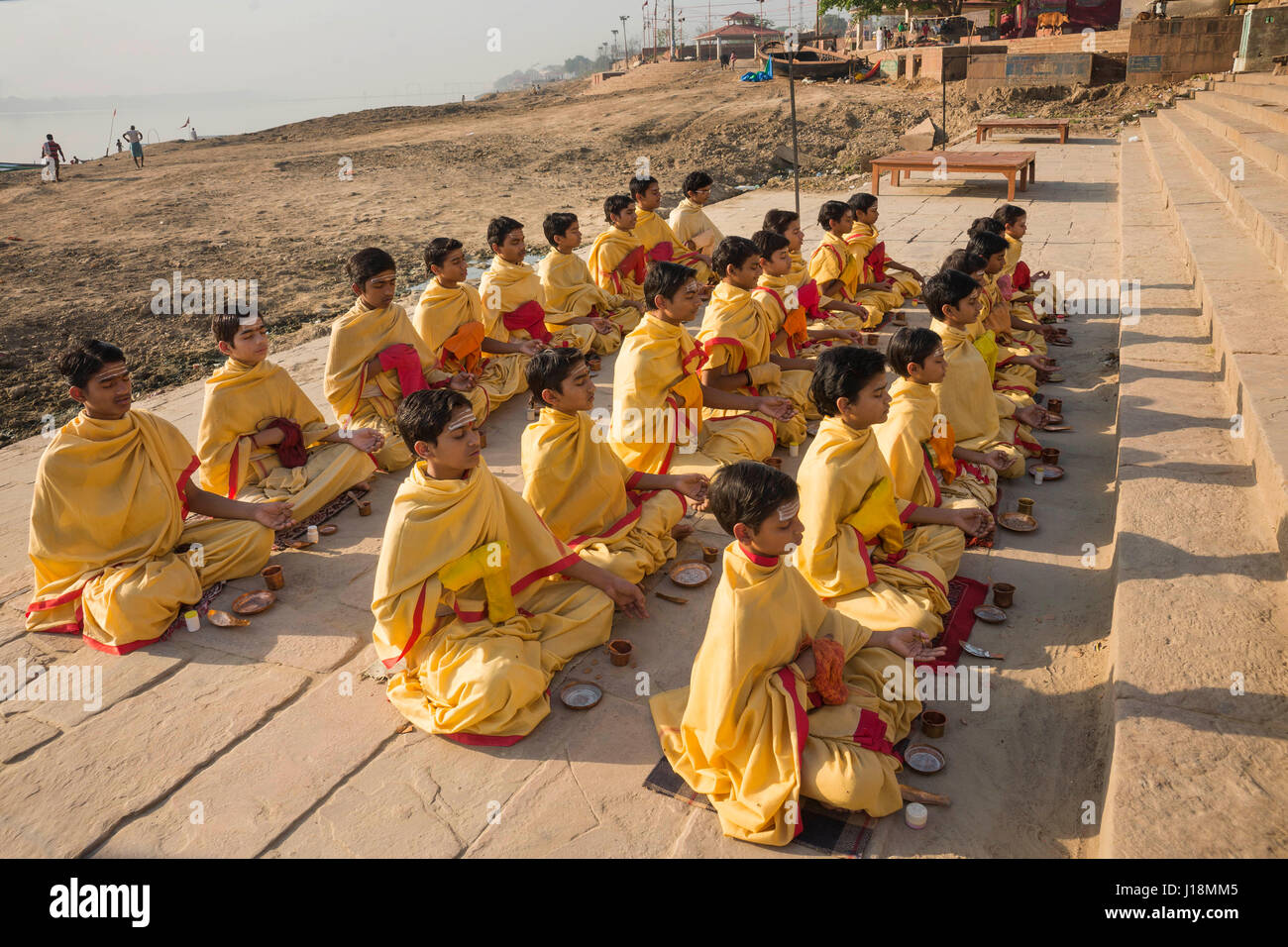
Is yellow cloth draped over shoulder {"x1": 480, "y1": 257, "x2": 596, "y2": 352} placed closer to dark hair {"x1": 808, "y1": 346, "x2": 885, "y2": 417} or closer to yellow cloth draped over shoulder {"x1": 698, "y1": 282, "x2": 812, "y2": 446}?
yellow cloth draped over shoulder {"x1": 698, "y1": 282, "x2": 812, "y2": 446}

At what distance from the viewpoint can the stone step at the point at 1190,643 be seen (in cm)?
262

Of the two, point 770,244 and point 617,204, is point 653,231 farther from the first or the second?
point 770,244

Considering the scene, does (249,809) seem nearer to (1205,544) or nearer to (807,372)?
Answer: (1205,544)

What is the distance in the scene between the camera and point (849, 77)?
34.4 metres

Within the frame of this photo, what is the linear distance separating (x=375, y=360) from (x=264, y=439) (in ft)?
3.59

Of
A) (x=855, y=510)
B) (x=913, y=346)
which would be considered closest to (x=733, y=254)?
(x=913, y=346)

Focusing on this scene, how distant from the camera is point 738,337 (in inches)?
241

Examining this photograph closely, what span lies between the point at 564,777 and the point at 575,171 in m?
21.5

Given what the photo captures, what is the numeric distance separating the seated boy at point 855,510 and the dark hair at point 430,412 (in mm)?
1571

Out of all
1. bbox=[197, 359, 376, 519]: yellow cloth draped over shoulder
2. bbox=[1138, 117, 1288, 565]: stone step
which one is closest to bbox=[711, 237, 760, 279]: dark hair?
bbox=[197, 359, 376, 519]: yellow cloth draped over shoulder

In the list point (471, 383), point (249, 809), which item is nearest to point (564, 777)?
point (249, 809)

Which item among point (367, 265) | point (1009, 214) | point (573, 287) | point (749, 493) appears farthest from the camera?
point (573, 287)

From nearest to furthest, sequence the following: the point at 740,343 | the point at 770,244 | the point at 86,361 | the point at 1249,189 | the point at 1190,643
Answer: the point at 1190,643
the point at 86,361
the point at 740,343
the point at 770,244
the point at 1249,189

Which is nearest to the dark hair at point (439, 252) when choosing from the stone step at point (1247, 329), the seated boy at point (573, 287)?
the seated boy at point (573, 287)
